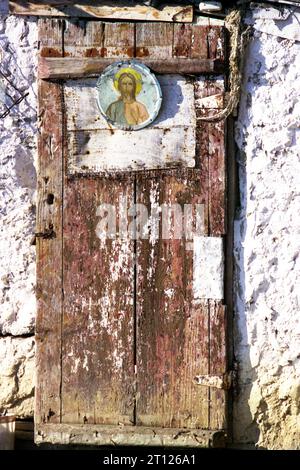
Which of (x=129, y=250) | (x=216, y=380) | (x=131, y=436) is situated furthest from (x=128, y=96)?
(x=131, y=436)

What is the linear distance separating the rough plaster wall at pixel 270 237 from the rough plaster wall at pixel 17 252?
111 cm

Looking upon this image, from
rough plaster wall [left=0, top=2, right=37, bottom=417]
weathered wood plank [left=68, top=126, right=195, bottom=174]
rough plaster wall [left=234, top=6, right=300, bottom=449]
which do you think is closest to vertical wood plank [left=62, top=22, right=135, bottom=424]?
weathered wood plank [left=68, top=126, right=195, bottom=174]

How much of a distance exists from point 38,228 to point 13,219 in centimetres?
17

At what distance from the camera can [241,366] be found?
3.74 metres

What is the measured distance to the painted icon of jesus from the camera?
12.0 ft

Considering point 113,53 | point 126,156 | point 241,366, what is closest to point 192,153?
point 126,156

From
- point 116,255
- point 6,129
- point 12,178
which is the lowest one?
point 116,255

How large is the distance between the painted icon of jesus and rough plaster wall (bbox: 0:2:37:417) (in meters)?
0.46

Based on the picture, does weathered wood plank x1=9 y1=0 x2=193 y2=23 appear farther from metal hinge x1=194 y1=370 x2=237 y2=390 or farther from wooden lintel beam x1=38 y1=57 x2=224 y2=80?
metal hinge x1=194 y1=370 x2=237 y2=390

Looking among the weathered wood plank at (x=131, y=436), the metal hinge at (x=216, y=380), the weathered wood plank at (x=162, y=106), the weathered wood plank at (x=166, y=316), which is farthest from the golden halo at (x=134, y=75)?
the weathered wood plank at (x=131, y=436)

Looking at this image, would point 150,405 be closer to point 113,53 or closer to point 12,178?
point 12,178

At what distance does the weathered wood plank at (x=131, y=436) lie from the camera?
360 centimetres

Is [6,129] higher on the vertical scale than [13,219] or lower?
higher
